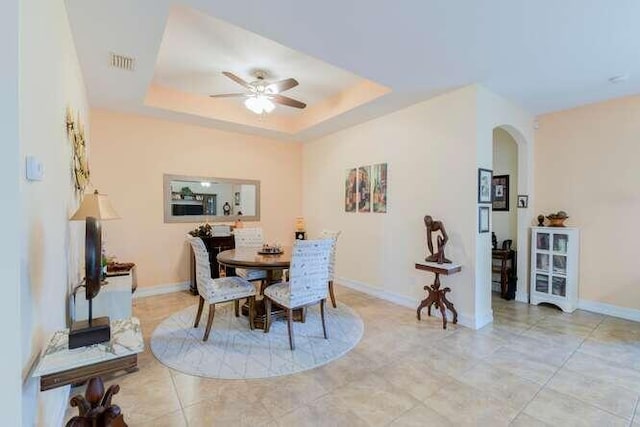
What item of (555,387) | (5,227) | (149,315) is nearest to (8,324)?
(5,227)

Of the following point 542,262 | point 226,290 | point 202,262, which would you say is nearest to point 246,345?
point 226,290

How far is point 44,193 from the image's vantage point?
5.11ft

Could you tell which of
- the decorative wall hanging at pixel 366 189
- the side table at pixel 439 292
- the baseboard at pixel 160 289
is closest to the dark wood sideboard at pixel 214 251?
the baseboard at pixel 160 289

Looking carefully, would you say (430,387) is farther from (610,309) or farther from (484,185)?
(610,309)

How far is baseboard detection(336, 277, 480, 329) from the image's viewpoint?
3266 millimetres

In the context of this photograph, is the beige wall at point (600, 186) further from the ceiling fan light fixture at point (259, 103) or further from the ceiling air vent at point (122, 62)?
the ceiling air vent at point (122, 62)

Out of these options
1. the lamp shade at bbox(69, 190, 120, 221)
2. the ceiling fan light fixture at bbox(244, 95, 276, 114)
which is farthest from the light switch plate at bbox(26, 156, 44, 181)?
the ceiling fan light fixture at bbox(244, 95, 276, 114)

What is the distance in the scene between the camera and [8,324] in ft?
3.31

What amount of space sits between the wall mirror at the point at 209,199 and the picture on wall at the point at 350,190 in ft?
5.34

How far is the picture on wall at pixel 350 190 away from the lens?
4.80 metres

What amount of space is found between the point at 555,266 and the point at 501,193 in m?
1.28

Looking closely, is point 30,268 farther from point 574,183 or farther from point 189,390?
point 574,183

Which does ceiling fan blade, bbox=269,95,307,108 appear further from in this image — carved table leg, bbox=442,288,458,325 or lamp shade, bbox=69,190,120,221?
carved table leg, bbox=442,288,458,325

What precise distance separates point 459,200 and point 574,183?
1.82 m
